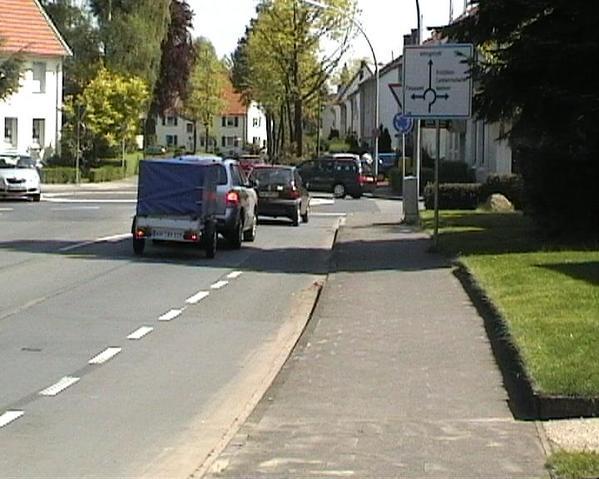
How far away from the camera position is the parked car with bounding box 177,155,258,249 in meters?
27.0

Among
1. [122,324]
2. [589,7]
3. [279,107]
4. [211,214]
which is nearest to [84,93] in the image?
[279,107]

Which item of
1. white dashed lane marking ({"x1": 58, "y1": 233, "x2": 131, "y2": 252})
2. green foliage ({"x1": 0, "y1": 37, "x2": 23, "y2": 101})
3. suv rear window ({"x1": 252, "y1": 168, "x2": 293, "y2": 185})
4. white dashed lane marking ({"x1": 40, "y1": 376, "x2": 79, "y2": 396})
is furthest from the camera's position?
green foliage ({"x1": 0, "y1": 37, "x2": 23, "y2": 101})

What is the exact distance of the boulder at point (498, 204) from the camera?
124ft

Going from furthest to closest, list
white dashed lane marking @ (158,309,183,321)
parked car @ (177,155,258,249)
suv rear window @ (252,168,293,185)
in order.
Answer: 1. suv rear window @ (252,168,293,185)
2. parked car @ (177,155,258,249)
3. white dashed lane marking @ (158,309,183,321)

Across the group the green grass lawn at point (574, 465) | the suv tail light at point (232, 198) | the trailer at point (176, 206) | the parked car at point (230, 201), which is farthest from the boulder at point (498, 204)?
the green grass lawn at point (574, 465)

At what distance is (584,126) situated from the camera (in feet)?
74.2

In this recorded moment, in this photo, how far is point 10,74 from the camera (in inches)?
2297

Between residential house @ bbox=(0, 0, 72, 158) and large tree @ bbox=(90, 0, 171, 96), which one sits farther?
large tree @ bbox=(90, 0, 171, 96)

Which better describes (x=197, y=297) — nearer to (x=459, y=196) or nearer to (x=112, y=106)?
(x=459, y=196)

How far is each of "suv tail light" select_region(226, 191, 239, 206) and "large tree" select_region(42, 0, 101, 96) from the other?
2217 inches

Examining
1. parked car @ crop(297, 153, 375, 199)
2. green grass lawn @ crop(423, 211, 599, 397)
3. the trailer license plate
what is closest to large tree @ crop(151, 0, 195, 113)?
parked car @ crop(297, 153, 375, 199)

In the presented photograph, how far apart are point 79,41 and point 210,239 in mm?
61094

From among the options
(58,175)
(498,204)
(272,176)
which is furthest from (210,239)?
(58,175)

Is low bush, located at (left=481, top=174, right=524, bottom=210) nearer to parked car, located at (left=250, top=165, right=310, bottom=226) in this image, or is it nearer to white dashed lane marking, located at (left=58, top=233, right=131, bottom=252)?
parked car, located at (left=250, top=165, right=310, bottom=226)
